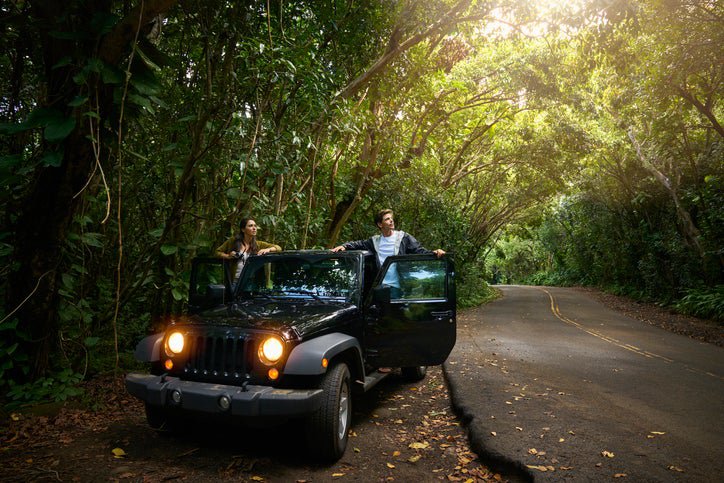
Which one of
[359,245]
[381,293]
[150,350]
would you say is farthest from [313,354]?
[359,245]

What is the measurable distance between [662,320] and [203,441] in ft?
51.0

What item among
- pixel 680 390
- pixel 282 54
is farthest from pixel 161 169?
pixel 680 390

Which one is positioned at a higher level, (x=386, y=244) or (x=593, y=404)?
(x=386, y=244)

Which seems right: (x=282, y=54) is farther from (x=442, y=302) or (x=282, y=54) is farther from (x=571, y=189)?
(x=571, y=189)

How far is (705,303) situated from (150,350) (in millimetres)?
16699

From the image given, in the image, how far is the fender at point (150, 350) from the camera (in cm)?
417

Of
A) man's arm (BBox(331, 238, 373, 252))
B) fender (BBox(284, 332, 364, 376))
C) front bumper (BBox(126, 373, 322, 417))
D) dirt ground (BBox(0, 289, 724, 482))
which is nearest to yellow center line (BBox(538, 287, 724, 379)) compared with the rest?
dirt ground (BBox(0, 289, 724, 482))

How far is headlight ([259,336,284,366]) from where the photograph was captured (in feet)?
12.4

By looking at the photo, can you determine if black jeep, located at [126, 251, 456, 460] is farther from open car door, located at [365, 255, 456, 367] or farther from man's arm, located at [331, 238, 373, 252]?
man's arm, located at [331, 238, 373, 252]

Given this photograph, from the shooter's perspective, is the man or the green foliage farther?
the green foliage

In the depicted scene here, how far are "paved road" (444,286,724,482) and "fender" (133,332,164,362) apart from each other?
9.81 ft

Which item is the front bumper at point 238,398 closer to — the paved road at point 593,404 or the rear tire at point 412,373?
the paved road at point 593,404

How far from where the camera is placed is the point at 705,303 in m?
15.0

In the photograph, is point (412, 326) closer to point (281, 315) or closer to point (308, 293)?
point (308, 293)
